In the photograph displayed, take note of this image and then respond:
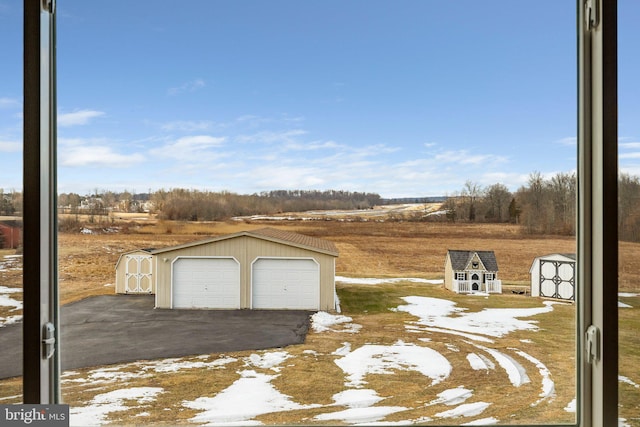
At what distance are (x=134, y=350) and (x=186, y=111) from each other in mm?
952

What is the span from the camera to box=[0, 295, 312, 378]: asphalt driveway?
5.17 ft

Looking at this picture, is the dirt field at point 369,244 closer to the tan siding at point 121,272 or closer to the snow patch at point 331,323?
the tan siding at point 121,272

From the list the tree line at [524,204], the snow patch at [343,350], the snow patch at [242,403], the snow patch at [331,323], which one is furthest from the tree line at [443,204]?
the snow patch at [242,403]

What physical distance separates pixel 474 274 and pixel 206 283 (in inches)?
41.1

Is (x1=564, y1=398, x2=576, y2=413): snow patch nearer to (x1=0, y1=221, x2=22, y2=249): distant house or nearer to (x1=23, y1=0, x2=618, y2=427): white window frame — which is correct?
(x1=23, y1=0, x2=618, y2=427): white window frame

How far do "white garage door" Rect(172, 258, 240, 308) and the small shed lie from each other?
45.3 inches

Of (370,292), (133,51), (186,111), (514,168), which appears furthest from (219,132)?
(514,168)

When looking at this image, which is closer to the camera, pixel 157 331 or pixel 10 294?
pixel 10 294

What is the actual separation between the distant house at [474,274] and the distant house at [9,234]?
1579mm

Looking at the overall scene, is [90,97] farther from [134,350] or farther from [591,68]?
[591,68]

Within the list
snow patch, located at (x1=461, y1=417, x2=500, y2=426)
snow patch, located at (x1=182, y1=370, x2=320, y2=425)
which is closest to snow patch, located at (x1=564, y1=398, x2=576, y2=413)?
snow patch, located at (x1=461, y1=417, x2=500, y2=426)

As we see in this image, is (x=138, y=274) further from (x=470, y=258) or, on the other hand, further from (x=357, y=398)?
(x=470, y=258)

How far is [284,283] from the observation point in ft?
5.53

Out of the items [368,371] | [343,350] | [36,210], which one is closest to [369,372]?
[368,371]
